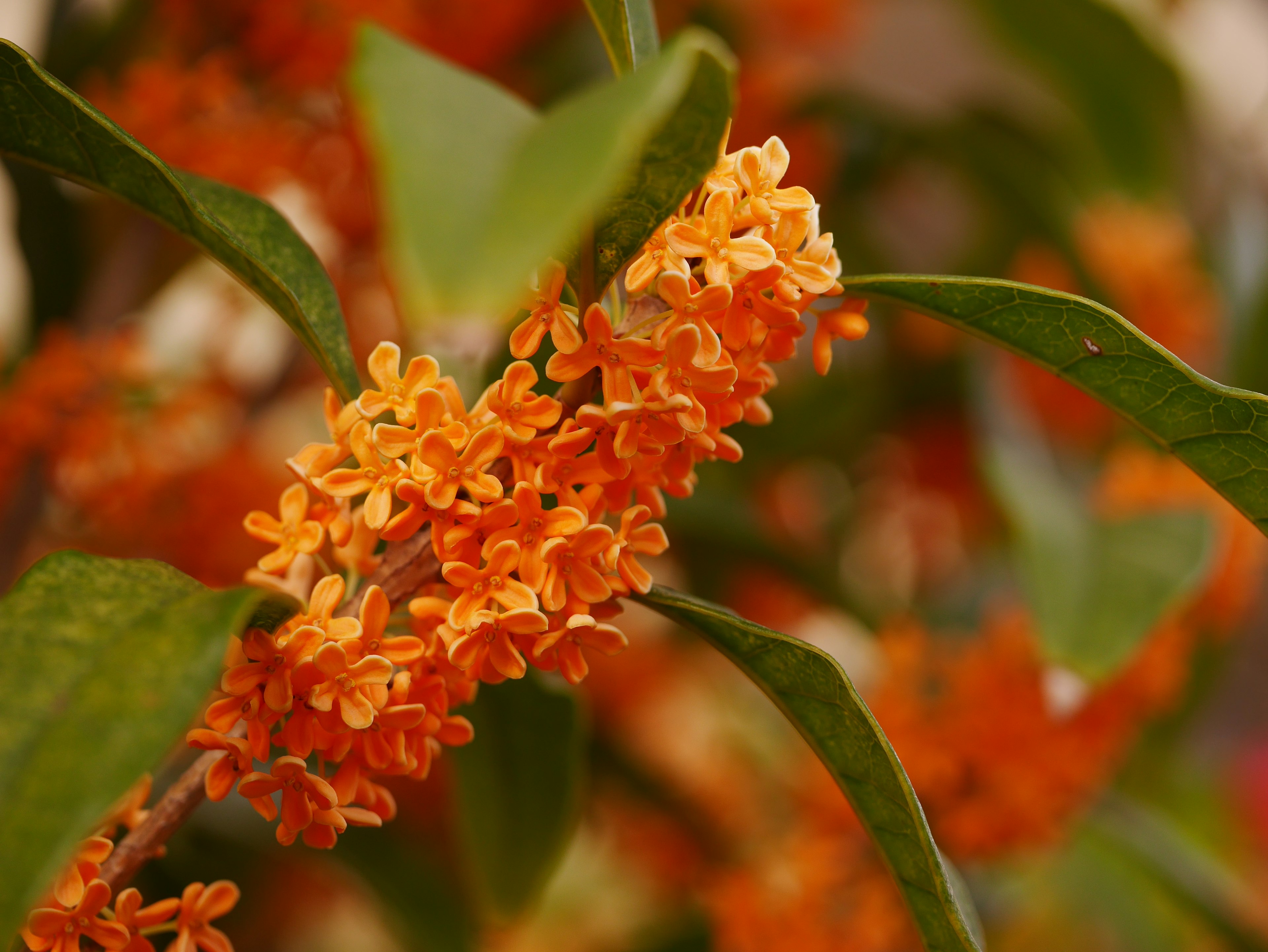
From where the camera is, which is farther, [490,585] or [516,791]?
[516,791]

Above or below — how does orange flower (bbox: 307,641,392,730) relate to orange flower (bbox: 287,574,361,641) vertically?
below

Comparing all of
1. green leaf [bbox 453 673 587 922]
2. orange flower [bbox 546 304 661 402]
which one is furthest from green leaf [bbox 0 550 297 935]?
green leaf [bbox 453 673 587 922]

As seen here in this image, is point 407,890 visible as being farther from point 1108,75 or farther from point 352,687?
point 1108,75

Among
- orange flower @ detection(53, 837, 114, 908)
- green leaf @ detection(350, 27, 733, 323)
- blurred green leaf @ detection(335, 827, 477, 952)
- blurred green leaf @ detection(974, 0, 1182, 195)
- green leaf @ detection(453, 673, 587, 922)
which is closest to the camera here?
green leaf @ detection(350, 27, 733, 323)

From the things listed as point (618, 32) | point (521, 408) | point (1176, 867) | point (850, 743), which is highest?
point (618, 32)

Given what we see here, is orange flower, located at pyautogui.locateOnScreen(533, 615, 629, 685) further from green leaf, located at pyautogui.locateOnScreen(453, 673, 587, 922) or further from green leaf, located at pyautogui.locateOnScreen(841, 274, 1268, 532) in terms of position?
green leaf, located at pyautogui.locateOnScreen(453, 673, 587, 922)

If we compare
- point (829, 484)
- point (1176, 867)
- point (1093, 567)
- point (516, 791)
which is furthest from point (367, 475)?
point (829, 484)
